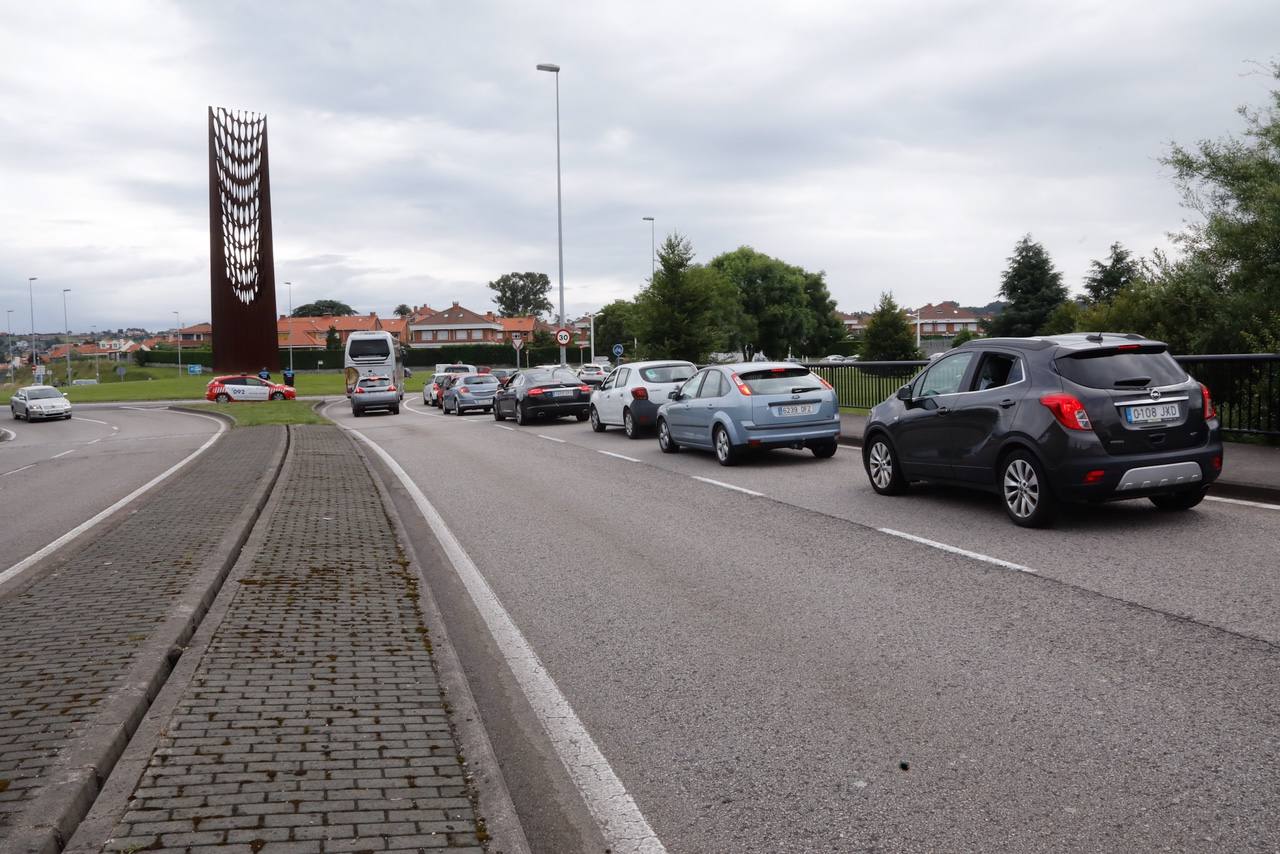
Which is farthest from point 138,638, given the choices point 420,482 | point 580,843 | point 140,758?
point 420,482

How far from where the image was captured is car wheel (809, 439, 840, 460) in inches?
581

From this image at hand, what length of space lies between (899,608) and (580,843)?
3267 mm

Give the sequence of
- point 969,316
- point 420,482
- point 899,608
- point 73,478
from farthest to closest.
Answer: point 969,316 < point 73,478 < point 420,482 < point 899,608

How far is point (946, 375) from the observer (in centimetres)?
989

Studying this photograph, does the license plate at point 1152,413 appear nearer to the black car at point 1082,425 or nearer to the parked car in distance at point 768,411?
the black car at point 1082,425

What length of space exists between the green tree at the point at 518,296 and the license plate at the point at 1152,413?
158827 millimetres

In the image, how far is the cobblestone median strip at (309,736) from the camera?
316 cm

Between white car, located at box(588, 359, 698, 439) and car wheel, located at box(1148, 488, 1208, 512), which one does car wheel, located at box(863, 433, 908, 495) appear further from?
white car, located at box(588, 359, 698, 439)

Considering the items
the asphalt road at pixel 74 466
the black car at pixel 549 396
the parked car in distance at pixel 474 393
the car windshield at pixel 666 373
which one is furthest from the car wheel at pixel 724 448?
the parked car in distance at pixel 474 393

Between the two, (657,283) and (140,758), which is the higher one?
(657,283)

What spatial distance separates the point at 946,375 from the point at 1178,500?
2297 millimetres

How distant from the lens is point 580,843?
3.24 m

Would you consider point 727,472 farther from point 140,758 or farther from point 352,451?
point 140,758

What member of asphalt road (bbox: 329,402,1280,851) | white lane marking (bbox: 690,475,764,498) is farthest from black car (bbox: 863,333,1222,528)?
white lane marking (bbox: 690,475,764,498)
